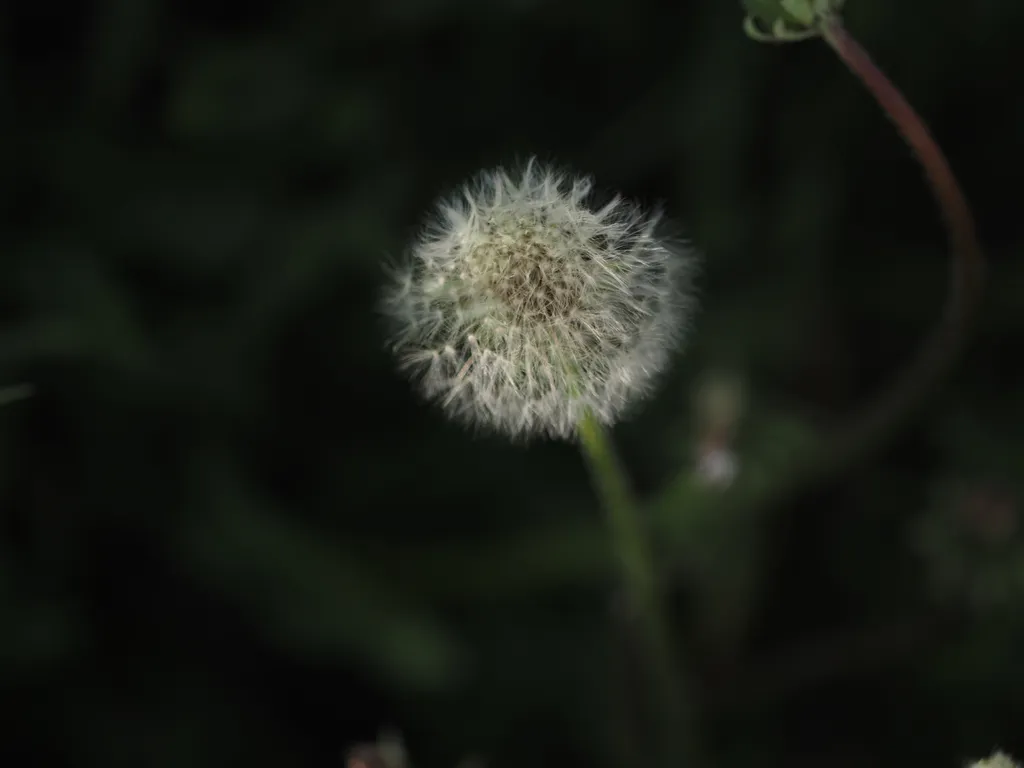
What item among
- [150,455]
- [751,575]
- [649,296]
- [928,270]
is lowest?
[649,296]

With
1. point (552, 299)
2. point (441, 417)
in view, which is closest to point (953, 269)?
point (552, 299)

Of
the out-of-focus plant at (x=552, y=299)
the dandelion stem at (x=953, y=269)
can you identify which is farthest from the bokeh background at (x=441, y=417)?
the out-of-focus plant at (x=552, y=299)

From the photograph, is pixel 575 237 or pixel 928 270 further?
pixel 928 270

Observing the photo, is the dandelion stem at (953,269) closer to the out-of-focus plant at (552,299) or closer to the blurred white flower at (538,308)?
the out-of-focus plant at (552,299)

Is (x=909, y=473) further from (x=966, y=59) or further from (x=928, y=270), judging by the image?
(x=966, y=59)

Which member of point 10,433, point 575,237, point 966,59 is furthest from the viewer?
point 966,59

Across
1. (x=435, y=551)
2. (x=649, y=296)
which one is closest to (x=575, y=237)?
(x=649, y=296)
